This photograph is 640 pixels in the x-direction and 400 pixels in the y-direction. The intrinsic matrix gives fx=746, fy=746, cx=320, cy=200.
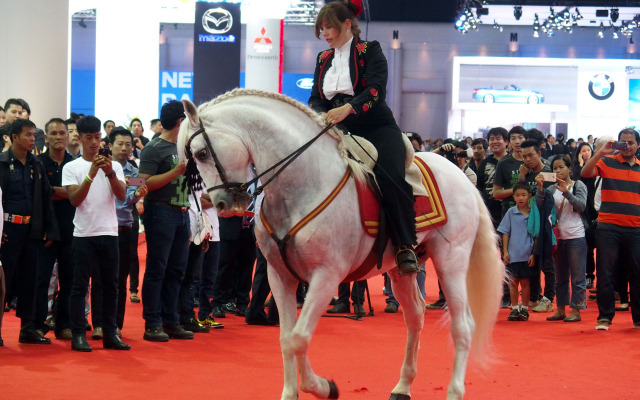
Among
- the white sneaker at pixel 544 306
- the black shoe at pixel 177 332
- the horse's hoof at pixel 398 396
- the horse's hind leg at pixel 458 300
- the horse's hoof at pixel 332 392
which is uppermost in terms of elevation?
the horse's hind leg at pixel 458 300

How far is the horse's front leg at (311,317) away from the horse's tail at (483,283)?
5.08ft

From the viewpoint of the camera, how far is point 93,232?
5.75 m

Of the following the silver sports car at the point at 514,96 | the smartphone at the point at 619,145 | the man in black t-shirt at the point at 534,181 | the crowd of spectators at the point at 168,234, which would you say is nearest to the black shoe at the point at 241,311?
the crowd of spectators at the point at 168,234

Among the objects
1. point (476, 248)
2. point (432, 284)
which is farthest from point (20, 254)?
point (432, 284)

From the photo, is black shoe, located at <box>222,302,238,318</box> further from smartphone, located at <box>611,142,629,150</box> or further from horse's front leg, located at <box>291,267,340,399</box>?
horse's front leg, located at <box>291,267,340,399</box>

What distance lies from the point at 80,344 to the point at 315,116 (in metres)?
2.95

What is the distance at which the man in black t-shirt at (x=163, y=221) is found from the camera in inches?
241

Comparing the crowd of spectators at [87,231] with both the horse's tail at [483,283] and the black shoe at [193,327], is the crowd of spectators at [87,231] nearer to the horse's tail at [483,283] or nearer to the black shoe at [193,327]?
the black shoe at [193,327]

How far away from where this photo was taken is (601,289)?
7492 mm

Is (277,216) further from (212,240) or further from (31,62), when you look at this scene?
(31,62)

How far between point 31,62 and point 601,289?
7.74 meters

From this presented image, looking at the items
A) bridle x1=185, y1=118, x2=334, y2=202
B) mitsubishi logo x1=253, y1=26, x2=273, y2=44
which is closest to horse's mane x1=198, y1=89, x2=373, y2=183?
bridle x1=185, y1=118, x2=334, y2=202

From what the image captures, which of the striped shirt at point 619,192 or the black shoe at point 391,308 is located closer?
the striped shirt at point 619,192

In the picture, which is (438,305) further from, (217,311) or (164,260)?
(164,260)
